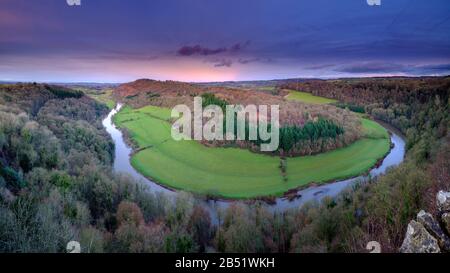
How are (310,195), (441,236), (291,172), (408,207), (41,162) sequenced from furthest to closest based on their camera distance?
(41,162), (310,195), (291,172), (408,207), (441,236)

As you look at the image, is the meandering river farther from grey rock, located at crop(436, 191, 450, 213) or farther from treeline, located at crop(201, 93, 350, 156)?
grey rock, located at crop(436, 191, 450, 213)

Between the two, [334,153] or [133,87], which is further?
[334,153]

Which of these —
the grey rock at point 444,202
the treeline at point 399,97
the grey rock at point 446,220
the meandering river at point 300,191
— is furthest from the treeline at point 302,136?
the grey rock at point 446,220

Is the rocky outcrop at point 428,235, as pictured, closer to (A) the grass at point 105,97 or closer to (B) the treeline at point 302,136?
(B) the treeline at point 302,136

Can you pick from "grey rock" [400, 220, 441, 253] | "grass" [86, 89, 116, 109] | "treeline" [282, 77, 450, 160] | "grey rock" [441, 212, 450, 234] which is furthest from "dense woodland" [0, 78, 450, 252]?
"grey rock" [400, 220, 441, 253]

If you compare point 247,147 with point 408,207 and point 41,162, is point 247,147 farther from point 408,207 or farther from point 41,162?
point 41,162
